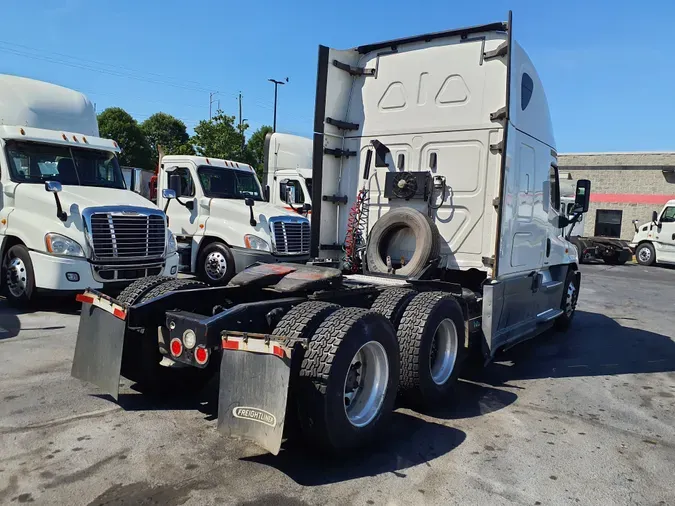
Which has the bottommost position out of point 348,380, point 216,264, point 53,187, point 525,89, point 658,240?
point 348,380

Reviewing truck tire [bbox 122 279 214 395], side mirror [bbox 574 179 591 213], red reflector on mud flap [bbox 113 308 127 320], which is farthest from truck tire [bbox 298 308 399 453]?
side mirror [bbox 574 179 591 213]

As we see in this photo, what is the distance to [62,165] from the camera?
9109 millimetres

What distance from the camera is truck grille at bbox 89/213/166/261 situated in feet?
26.8

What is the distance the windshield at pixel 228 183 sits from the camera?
463 inches

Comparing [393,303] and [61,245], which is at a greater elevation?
[61,245]

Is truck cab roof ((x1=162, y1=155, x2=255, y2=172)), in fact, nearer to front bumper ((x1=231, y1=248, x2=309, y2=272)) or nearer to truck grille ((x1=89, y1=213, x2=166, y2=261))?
front bumper ((x1=231, y1=248, x2=309, y2=272))

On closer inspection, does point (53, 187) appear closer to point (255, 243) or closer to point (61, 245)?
point (61, 245)

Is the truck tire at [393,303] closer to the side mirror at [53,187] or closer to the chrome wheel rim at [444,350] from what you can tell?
the chrome wheel rim at [444,350]

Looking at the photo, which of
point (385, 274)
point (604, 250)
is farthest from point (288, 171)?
point (604, 250)

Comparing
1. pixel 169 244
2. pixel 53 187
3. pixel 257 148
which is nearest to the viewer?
pixel 53 187

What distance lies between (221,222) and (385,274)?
577 cm

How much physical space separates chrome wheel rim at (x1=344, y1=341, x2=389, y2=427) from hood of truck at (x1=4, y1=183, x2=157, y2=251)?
5589 millimetres

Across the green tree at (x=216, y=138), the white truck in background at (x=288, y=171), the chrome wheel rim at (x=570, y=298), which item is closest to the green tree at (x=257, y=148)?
the green tree at (x=216, y=138)

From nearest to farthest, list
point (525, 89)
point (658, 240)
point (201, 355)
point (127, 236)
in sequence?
point (201, 355)
point (525, 89)
point (127, 236)
point (658, 240)
